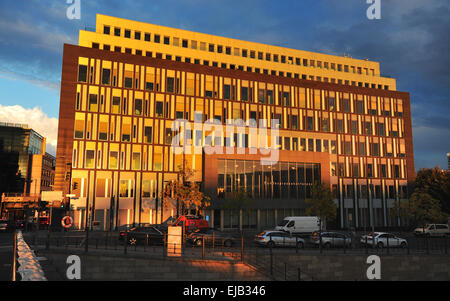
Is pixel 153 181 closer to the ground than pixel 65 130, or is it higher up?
closer to the ground

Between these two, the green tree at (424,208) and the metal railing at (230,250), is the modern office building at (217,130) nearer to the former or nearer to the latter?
the green tree at (424,208)

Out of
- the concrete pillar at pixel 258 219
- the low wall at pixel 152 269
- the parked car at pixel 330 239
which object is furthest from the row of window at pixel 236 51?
the low wall at pixel 152 269

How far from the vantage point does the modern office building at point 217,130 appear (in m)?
51.1

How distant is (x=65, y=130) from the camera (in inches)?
1964

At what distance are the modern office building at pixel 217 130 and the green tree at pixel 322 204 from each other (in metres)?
4.94

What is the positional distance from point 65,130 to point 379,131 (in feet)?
178

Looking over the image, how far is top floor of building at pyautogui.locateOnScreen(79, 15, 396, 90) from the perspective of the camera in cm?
5841

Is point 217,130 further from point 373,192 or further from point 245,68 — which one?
point 373,192

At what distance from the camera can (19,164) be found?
9612cm

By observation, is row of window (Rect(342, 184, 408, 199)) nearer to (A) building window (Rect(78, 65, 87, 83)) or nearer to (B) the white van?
(B) the white van

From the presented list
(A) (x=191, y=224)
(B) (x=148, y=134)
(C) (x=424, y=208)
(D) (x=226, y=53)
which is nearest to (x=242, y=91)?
(D) (x=226, y=53)

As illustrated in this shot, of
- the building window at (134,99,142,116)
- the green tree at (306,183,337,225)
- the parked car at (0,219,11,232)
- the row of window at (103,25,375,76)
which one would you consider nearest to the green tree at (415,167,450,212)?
the green tree at (306,183,337,225)

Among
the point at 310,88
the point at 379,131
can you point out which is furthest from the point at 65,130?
the point at 379,131
